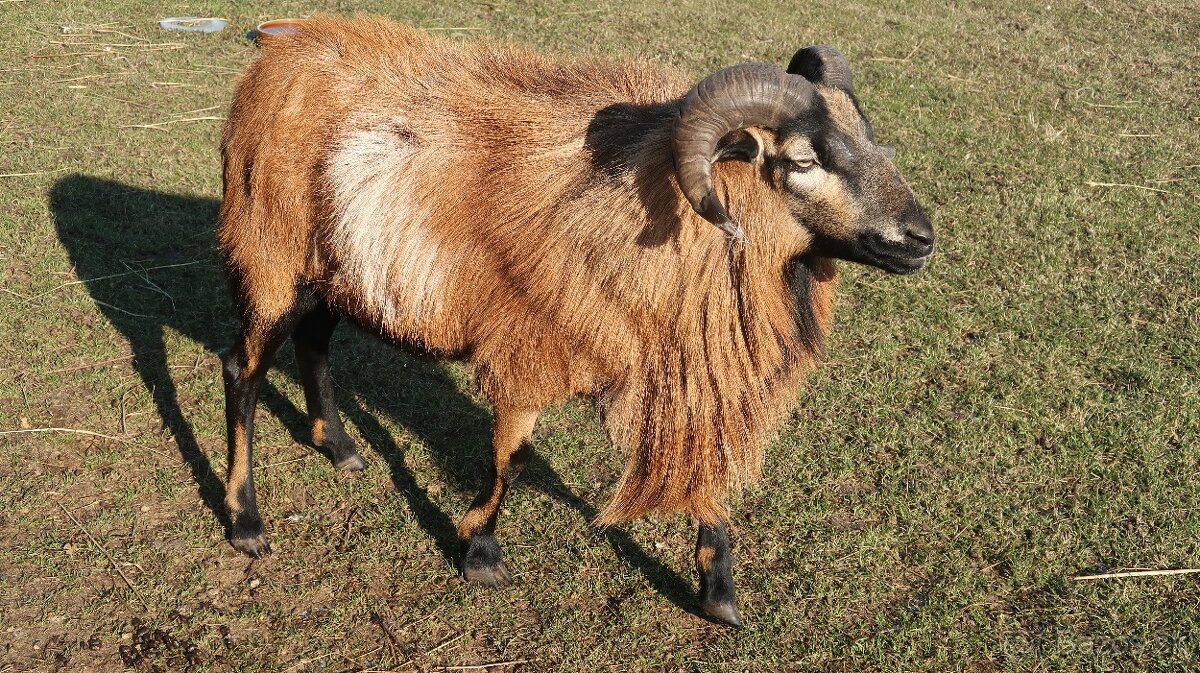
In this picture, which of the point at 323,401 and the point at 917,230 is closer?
the point at 917,230

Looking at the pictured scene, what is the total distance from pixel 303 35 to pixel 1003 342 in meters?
4.42

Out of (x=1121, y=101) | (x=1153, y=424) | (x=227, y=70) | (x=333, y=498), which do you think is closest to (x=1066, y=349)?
(x=1153, y=424)

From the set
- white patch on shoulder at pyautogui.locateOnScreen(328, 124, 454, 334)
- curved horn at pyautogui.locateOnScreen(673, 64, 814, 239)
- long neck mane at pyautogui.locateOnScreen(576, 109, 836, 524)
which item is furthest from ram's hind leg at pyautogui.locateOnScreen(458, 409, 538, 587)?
curved horn at pyautogui.locateOnScreen(673, 64, 814, 239)

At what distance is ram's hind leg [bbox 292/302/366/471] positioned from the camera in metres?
5.34

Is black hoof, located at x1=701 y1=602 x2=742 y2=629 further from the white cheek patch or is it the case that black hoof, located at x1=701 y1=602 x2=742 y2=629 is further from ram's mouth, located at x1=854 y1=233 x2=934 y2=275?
the white cheek patch

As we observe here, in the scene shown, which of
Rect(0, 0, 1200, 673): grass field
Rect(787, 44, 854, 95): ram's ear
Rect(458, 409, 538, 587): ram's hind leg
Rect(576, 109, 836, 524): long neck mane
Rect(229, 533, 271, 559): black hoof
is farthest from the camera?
Rect(229, 533, 271, 559): black hoof

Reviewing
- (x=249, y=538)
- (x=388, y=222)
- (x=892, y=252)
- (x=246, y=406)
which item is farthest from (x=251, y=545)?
(x=892, y=252)

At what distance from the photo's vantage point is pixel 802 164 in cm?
375

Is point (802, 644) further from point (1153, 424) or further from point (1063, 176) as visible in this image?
point (1063, 176)

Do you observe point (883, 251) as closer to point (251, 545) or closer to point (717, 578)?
point (717, 578)

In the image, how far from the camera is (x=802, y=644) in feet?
14.6

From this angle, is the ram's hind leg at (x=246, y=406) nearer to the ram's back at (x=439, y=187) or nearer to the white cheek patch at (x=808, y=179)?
the ram's back at (x=439, y=187)

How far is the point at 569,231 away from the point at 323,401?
204 cm

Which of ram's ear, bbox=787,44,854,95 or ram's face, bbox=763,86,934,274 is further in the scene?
ram's ear, bbox=787,44,854,95
